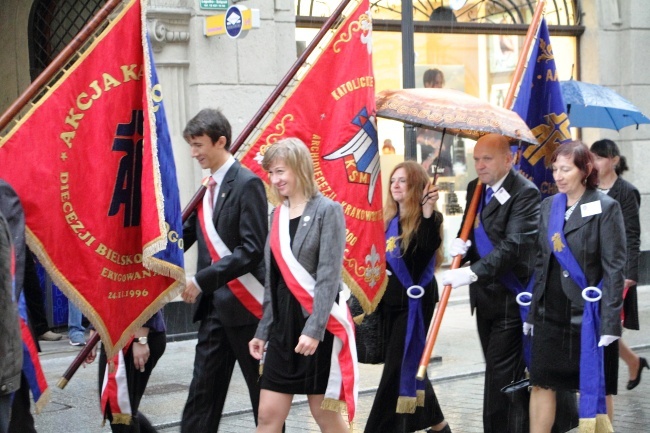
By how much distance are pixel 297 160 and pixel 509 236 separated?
1641 mm

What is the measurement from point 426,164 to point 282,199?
8.91 metres

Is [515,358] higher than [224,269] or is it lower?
lower

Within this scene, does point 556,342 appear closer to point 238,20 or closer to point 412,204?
point 412,204

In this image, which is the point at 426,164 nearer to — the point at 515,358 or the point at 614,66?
the point at 614,66

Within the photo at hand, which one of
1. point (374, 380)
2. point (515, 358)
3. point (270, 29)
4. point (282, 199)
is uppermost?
point (270, 29)

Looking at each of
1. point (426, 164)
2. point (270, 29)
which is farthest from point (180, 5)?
point (426, 164)

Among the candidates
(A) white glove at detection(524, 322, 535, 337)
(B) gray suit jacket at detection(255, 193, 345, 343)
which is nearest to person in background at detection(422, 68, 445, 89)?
(A) white glove at detection(524, 322, 535, 337)

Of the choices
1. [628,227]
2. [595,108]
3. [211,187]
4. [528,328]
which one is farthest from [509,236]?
[595,108]

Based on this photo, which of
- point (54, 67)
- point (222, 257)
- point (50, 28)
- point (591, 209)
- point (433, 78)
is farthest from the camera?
point (433, 78)

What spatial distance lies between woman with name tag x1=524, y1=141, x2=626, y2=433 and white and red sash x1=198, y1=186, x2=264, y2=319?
152 centimetres

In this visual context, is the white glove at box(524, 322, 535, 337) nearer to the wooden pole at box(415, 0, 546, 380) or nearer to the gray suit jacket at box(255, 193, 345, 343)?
Answer: the wooden pole at box(415, 0, 546, 380)

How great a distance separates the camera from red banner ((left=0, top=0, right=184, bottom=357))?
5.30 meters

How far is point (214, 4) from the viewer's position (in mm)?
11625

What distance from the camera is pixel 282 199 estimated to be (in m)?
5.68
